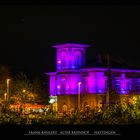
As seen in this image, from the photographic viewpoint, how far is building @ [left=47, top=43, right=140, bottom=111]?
56.8 meters

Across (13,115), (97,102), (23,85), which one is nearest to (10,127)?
(13,115)

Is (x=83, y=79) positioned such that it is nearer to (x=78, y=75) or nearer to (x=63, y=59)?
(x=78, y=75)

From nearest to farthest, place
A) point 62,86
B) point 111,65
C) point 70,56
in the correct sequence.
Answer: point 70,56, point 111,65, point 62,86

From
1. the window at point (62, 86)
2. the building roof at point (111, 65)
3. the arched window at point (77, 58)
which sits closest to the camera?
the building roof at point (111, 65)

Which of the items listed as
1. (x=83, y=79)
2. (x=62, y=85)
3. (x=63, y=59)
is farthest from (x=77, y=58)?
(x=62, y=85)

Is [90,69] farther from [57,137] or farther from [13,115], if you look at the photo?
[57,137]

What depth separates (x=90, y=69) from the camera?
5778 centimetres

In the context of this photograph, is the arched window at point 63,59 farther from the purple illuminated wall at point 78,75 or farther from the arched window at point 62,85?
the arched window at point 62,85

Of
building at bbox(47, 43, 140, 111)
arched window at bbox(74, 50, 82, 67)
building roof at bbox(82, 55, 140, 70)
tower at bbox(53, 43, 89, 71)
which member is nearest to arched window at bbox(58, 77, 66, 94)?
building at bbox(47, 43, 140, 111)

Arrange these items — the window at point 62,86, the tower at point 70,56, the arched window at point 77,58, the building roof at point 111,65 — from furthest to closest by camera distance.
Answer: the window at point 62,86
the arched window at point 77,58
the building roof at point 111,65
the tower at point 70,56

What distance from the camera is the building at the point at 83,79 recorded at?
56750 millimetres

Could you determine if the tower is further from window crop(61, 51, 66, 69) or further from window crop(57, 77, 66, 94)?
window crop(57, 77, 66, 94)

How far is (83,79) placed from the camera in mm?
58312

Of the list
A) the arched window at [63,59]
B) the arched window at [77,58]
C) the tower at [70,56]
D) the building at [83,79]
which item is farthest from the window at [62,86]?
the arched window at [77,58]
